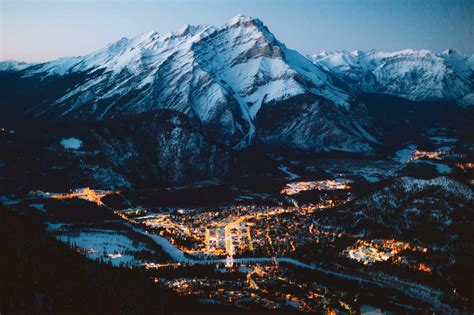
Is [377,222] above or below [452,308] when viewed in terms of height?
above

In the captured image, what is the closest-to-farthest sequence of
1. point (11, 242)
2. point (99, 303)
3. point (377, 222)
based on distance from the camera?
point (99, 303) < point (11, 242) < point (377, 222)

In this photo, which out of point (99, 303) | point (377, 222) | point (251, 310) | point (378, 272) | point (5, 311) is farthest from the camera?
point (377, 222)

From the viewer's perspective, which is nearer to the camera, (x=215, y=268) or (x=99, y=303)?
(x=99, y=303)

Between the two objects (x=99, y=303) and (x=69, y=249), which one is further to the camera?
(x=69, y=249)

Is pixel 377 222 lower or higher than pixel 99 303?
higher

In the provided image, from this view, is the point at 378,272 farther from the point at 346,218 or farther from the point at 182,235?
the point at 182,235

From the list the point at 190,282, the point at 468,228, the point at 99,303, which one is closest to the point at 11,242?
the point at 99,303

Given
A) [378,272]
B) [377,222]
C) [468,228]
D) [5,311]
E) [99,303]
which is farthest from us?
[377,222]

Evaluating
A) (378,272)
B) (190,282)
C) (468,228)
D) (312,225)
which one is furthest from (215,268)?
(468,228)

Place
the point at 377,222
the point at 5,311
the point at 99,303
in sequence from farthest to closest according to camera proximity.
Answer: the point at 377,222, the point at 99,303, the point at 5,311

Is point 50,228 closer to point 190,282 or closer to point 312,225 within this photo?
point 190,282
